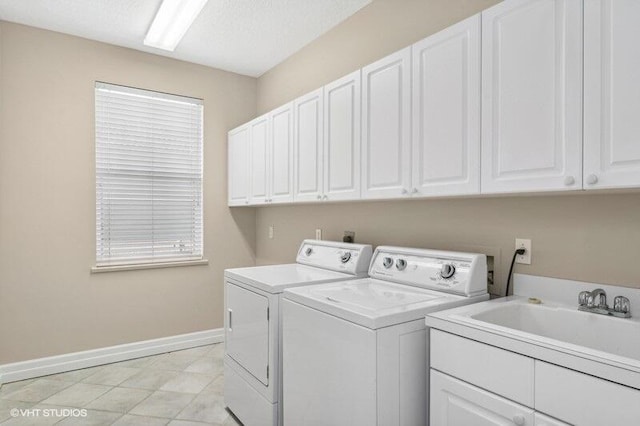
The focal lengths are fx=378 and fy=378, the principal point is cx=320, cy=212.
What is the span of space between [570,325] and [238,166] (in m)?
2.88

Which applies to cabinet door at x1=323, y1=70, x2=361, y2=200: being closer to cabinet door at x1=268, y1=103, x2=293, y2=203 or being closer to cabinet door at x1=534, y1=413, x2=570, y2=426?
cabinet door at x1=268, y1=103, x2=293, y2=203

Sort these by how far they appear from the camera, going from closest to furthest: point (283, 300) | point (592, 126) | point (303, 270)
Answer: point (592, 126) → point (283, 300) → point (303, 270)

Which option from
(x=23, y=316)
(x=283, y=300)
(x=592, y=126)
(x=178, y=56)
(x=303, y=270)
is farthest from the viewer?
(x=178, y=56)

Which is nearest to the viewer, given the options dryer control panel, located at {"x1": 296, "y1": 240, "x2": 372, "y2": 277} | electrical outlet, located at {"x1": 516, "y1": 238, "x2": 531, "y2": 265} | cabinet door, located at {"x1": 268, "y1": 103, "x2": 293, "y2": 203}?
electrical outlet, located at {"x1": 516, "y1": 238, "x2": 531, "y2": 265}

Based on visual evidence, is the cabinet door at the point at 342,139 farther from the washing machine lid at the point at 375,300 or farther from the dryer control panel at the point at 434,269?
the washing machine lid at the point at 375,300

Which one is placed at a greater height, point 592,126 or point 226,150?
point 226,150

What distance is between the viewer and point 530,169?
4.53ft

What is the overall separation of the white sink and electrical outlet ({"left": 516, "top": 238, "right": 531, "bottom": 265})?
196mm

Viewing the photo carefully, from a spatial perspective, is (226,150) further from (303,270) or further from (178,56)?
(303,270)

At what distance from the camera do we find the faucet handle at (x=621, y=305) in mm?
1349

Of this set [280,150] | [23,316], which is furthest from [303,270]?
[23,316]

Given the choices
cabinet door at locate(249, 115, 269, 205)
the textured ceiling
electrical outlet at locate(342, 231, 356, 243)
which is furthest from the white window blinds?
electrical outlet at locate(342, 231, 356, 243)

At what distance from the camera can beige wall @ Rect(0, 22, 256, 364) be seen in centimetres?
285

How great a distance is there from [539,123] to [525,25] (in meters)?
0.37
